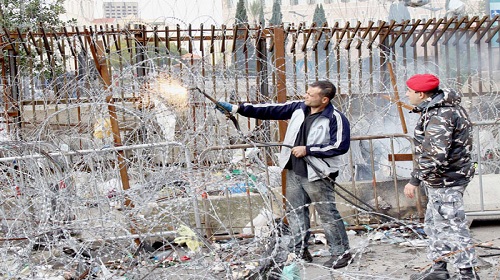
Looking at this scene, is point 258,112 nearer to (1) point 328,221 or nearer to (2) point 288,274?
(1) point 328,221

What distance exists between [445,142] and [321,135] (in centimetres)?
119

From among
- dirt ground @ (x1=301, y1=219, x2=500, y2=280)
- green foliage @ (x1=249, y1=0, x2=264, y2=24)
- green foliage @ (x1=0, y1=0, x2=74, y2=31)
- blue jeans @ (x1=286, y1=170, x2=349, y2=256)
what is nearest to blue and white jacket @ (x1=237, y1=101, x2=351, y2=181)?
blue jeans @ (x1=286, y1=170, x2=349, y2=256)

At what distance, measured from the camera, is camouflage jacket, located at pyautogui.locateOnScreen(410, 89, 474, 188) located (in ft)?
Result: 15.4

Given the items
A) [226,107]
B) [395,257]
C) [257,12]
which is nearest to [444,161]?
[395,257]

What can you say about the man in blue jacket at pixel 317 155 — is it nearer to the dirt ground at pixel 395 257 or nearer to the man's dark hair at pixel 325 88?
the man's dark hair at pixel 325 88

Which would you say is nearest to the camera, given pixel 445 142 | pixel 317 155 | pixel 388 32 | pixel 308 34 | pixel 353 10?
pixel 445 142

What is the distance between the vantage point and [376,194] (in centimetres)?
692

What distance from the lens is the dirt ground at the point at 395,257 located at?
5.17 meters

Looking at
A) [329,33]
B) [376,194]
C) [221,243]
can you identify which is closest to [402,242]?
[376,194]

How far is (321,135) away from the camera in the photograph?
5539 mm

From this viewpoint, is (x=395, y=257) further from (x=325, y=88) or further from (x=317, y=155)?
(x=325, y=88)

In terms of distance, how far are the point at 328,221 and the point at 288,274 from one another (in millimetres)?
1083

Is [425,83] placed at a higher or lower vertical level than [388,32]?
lower

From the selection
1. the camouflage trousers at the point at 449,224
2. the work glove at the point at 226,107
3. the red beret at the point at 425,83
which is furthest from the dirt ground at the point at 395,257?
the work glove at the point at 226,107
